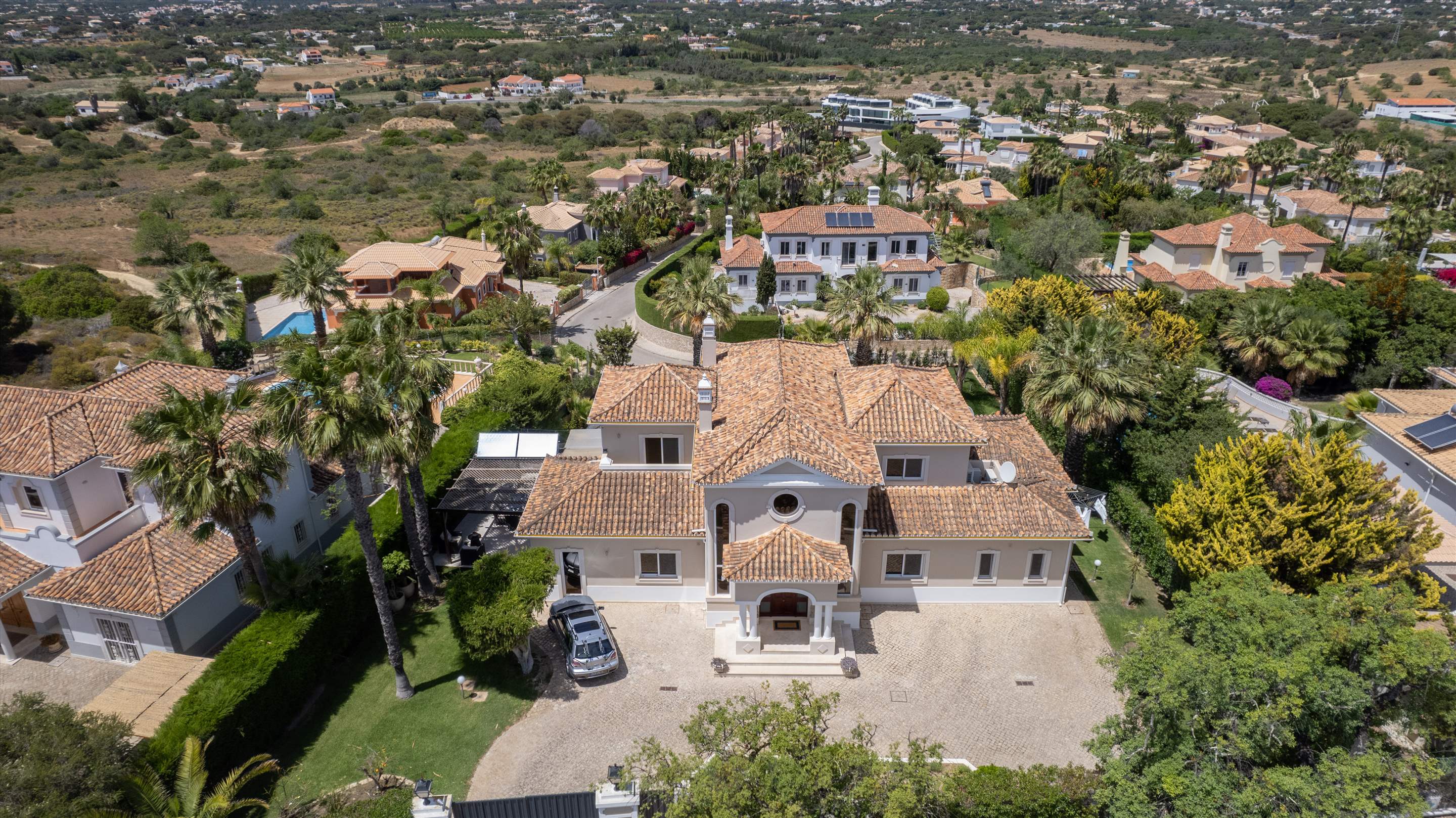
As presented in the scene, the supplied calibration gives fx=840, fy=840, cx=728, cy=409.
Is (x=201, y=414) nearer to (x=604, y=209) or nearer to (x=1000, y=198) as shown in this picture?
(x=604, y=209)

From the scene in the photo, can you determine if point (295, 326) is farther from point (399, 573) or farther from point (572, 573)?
point (572, 573)

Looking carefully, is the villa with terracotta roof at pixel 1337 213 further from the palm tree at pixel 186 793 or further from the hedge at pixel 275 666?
the palm tree at pixel 186 793

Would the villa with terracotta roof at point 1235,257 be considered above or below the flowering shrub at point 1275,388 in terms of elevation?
above

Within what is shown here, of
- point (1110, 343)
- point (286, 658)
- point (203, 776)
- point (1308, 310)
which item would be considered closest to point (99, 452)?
point (286, 658)

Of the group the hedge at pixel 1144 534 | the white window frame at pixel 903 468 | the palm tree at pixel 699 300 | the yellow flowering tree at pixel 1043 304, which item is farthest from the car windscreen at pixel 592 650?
the yellow flowering tree at pixel 1043 304

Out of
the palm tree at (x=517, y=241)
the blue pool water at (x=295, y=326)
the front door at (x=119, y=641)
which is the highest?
the palm tree at (x=517, y=241)

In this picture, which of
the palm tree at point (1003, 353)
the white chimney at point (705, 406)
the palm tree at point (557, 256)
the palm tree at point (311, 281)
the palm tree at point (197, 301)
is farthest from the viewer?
the palm tree at point (557, 256)
